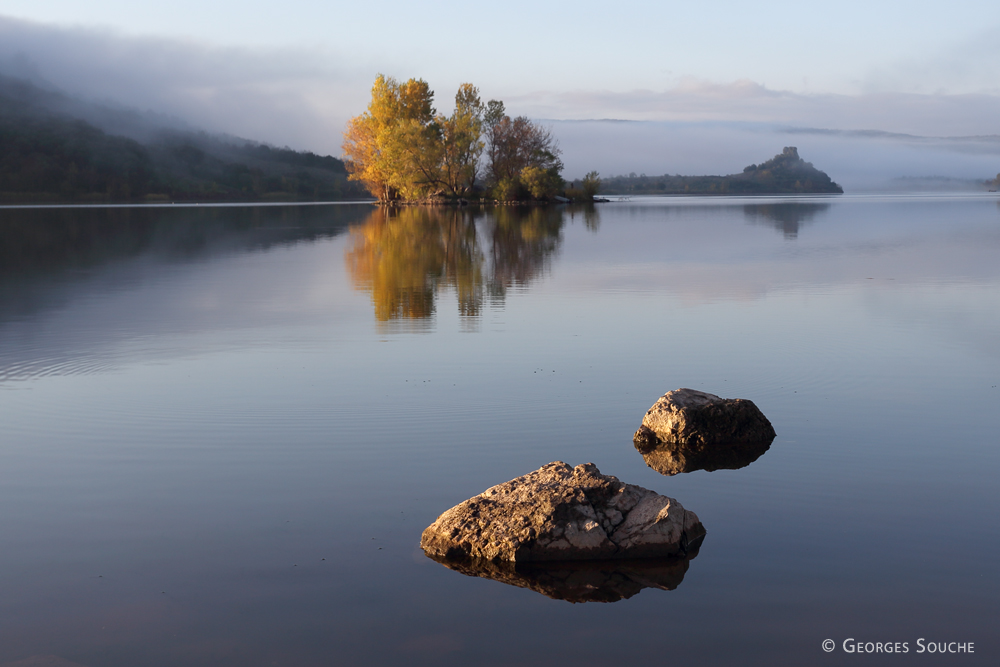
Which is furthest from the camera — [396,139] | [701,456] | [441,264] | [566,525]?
[396,139]

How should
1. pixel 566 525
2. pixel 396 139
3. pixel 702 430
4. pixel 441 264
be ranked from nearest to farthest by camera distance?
pixel 566 525 < pixel 702 430 < pixel 441 264 < pixel 396 139

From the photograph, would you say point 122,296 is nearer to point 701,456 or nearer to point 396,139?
point 701,456

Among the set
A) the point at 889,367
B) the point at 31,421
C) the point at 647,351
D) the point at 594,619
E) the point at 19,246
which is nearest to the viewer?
the point at 594,619

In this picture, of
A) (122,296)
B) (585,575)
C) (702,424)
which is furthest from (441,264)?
(585,575)

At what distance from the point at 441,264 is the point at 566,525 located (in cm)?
1591

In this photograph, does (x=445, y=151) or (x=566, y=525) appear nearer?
(x=566, y=525)

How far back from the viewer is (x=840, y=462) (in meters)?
6.01

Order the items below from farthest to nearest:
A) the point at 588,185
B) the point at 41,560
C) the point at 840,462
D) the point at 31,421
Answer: the point at 588,185 < the point at 31,421 < the point at 840,462 < the point at 41,560

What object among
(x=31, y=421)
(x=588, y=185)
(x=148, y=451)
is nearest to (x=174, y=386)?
(x=31, y=421)

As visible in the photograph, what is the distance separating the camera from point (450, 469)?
5.86m

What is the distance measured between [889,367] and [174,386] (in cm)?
730

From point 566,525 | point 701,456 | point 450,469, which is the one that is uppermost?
point 566,525

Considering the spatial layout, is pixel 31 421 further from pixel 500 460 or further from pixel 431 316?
pixel 431 316

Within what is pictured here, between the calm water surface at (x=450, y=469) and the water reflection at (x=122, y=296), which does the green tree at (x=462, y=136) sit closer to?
the water reflection at (x=122, y=296)
